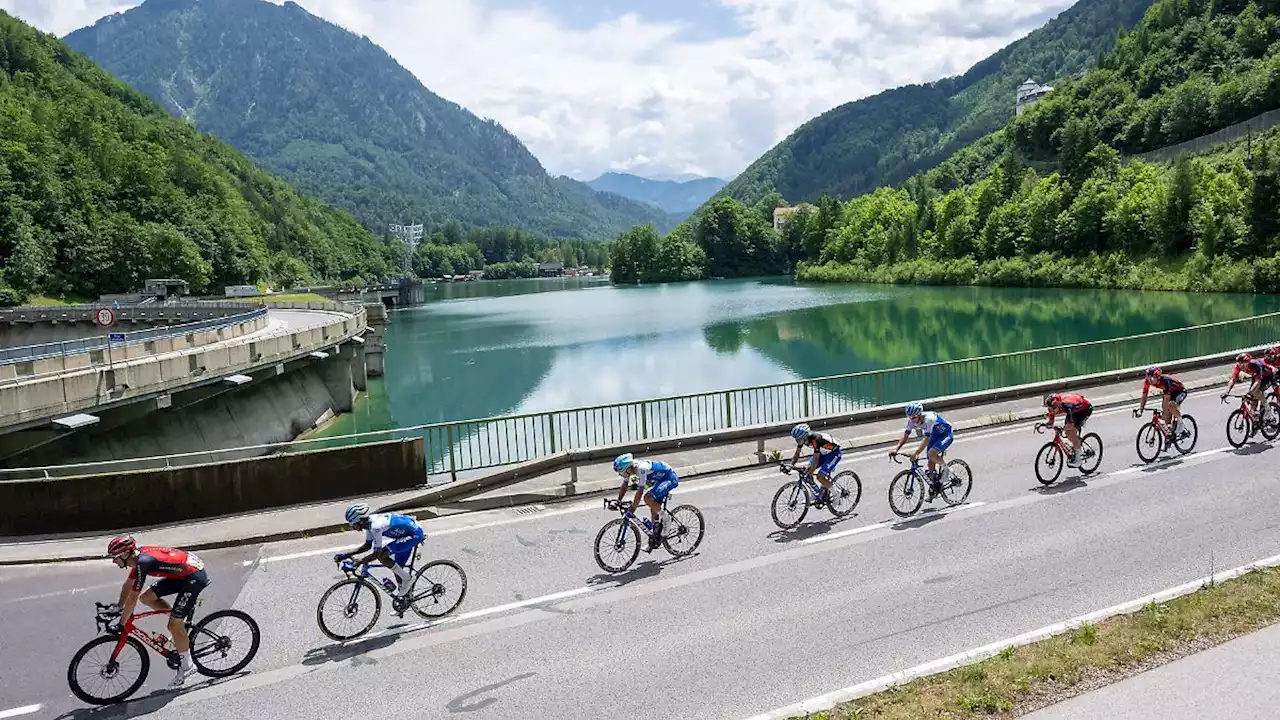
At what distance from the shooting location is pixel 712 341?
193 feet

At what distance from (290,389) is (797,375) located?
75.5 ft

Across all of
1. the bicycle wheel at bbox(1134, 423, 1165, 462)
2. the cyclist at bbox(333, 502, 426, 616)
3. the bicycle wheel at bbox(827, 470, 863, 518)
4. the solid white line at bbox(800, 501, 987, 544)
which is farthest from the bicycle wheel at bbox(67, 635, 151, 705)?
the bicycle wheel at bbox(1134, 423, 1165, 462)

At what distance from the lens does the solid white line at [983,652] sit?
21.6ft

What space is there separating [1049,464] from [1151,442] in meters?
2.57

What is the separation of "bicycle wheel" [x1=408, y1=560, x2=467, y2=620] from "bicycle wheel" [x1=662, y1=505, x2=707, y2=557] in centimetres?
259

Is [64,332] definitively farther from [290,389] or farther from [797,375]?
[797,375]

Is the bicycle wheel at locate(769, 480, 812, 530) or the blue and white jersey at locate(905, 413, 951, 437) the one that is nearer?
the bicycle wheel at locate(769, 480, 812, 530)

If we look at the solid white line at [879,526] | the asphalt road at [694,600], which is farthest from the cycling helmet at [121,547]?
the solid white line at [879,526]

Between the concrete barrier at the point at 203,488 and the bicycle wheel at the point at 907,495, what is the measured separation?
24.6 ft

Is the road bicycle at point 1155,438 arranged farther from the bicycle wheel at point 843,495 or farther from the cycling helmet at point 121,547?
the cycling helmet at point 121,547

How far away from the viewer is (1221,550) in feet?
31.7

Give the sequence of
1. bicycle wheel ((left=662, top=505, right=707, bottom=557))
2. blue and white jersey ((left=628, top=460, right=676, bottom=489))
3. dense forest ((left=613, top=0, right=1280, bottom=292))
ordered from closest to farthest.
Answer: blue and white jersey ((left=628, top=460, right=676, bottom=489))
bicycle wheel ((left=662, top=505, right=707, bottom=557))
dense forest ((left=613, top=0, right=1280, bottom=292))

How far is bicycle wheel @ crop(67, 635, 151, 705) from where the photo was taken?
7391 millimetres

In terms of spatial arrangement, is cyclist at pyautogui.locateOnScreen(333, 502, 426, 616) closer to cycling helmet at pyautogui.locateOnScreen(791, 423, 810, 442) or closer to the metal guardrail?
cycling helmet at pyautogui.locateOnScreen(791, 423, 810, 442)
